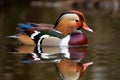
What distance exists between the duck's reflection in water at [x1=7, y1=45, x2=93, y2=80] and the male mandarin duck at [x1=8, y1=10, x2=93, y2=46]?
25cm

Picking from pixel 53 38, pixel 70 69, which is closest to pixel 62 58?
pixel 70 69

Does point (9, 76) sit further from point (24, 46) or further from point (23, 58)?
point (24, 46)

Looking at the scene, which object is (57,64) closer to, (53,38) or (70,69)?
(70,69)

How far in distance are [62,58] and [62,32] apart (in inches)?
84.7

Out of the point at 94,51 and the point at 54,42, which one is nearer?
the point at 94,51

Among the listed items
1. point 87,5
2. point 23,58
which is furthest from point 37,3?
point 23,58

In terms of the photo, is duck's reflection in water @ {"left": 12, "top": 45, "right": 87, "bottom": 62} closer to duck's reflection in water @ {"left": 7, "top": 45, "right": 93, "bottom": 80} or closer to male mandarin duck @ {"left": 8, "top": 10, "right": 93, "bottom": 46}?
duck's reflection in water @ {"left": 7, "top": 45, "right": 93, "bottom": 80}

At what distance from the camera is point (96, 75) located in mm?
8930

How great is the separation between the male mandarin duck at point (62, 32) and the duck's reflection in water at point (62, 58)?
252mm

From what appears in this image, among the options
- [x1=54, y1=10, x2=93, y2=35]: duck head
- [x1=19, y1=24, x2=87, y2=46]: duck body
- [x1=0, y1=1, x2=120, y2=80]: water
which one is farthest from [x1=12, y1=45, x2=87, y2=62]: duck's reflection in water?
[x1=54, y1=10, x2=93, y2=35]: duck head

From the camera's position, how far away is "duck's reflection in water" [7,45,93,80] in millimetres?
9274

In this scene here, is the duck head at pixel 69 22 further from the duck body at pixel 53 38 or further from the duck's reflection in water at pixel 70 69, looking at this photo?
the duck's reflection in water at pixel 70 69

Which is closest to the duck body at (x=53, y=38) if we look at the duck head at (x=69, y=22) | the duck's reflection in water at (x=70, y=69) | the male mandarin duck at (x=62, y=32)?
the male mandarin duck at (x=62, y=32)

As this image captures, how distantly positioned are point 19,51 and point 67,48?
1.09 metres
